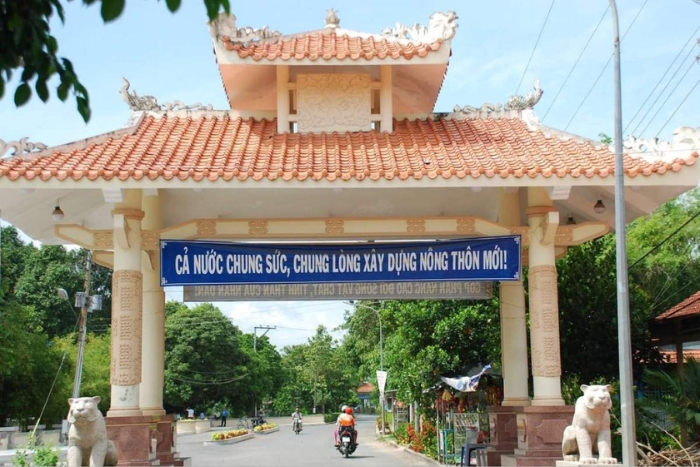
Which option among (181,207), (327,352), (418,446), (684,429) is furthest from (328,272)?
(327,352)

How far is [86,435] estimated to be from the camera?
9273 mm

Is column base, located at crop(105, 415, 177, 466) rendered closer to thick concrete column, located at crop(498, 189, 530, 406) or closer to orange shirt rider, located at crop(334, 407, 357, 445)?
thick concrete column, located at crop(498, 189, 530, 406)

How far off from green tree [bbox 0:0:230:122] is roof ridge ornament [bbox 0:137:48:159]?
277 inches

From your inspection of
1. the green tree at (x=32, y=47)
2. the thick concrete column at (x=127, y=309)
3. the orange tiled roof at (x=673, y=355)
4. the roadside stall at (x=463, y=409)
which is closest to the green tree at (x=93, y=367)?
the roadside stall at (x=463, y=409)

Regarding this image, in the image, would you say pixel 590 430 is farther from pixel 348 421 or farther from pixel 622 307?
pixel 348 421

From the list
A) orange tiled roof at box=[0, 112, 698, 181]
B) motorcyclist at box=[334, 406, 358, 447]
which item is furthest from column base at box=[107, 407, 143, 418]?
motorcyclist at box=[334, 406, 358, 447]

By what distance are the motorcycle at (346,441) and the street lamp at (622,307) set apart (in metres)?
14.0

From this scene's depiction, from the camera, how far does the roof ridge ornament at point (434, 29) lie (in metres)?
11.9

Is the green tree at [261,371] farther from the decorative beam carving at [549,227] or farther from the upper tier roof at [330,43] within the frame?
the decorative beam carving at [549,227]

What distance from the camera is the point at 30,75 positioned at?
12.3 ft

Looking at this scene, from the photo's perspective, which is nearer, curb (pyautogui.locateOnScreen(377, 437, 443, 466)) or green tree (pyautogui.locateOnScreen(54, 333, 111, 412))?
curb (pyautogui.locateOnScreen(377, 437, 443, 466))

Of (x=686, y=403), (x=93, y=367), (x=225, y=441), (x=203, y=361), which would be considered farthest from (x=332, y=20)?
(x=203, y=361)

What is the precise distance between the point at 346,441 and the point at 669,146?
48.5 feet

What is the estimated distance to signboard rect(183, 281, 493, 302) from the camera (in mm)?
11672
